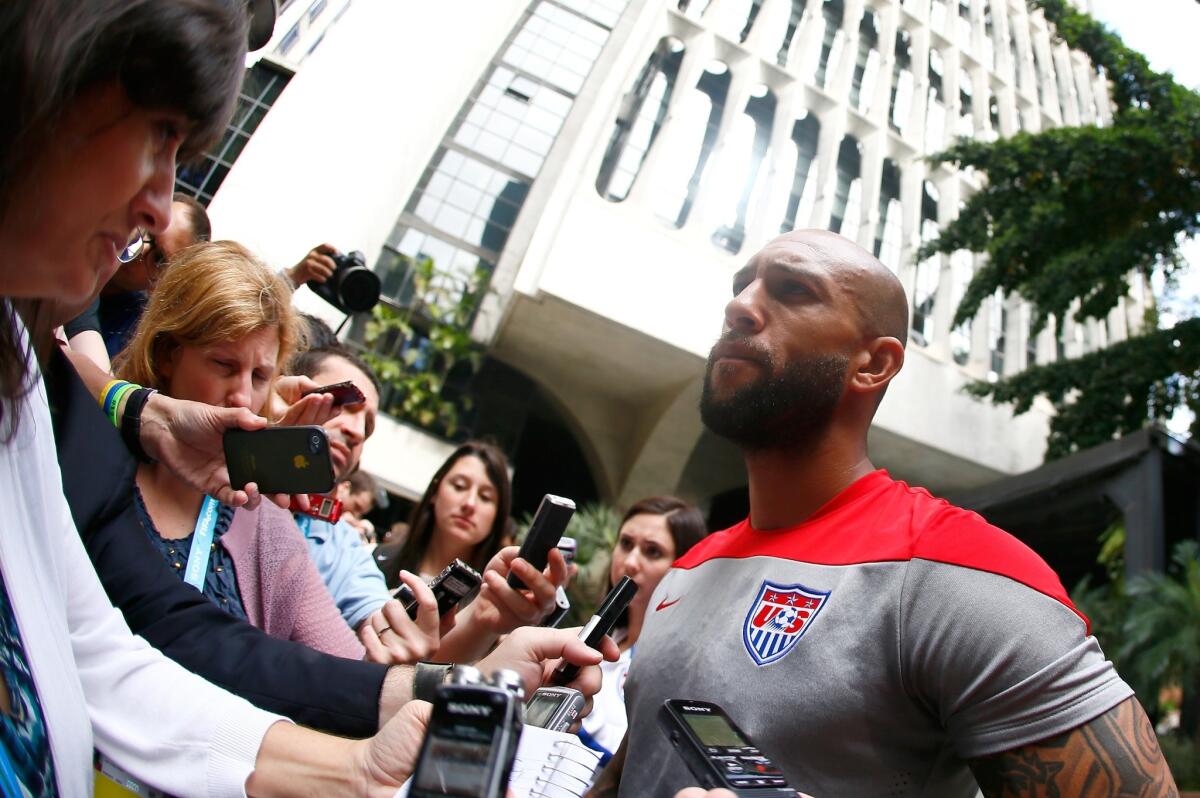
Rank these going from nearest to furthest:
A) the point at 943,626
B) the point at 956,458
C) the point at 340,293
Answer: the point at 943,626 < the point at 340,293 < the point at 956,458

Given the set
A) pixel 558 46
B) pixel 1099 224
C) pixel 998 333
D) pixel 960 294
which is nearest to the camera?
pixel 1099 224

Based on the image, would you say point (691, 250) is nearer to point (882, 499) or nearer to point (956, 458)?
point (956, 458)

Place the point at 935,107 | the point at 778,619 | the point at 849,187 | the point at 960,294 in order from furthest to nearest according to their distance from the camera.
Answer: the point at 935,107 → the point at 849,187 → the point at 960,294 → the point at 778,619

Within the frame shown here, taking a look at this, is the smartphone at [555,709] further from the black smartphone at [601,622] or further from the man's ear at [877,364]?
the man's ear at [877,364]

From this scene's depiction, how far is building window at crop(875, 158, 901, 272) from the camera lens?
15.3m

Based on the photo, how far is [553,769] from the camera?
2.62 ft

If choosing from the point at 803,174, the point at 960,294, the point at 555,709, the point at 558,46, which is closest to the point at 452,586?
the point at 555,709

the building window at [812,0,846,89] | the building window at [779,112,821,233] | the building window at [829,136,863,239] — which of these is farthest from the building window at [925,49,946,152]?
the building window at [779,112,821,233]

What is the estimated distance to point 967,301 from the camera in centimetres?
1252

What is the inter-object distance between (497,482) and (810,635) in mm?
2005

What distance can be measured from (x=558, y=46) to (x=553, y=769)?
13.0 meters

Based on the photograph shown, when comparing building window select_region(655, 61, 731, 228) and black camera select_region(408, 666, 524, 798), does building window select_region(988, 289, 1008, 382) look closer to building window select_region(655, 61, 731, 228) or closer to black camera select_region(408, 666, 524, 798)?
building window select_region(655, 61, 731, 228)

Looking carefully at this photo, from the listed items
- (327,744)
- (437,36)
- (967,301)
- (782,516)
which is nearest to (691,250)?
(967,301)

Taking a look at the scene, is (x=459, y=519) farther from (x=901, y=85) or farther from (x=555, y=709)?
(x=901, y=85)
